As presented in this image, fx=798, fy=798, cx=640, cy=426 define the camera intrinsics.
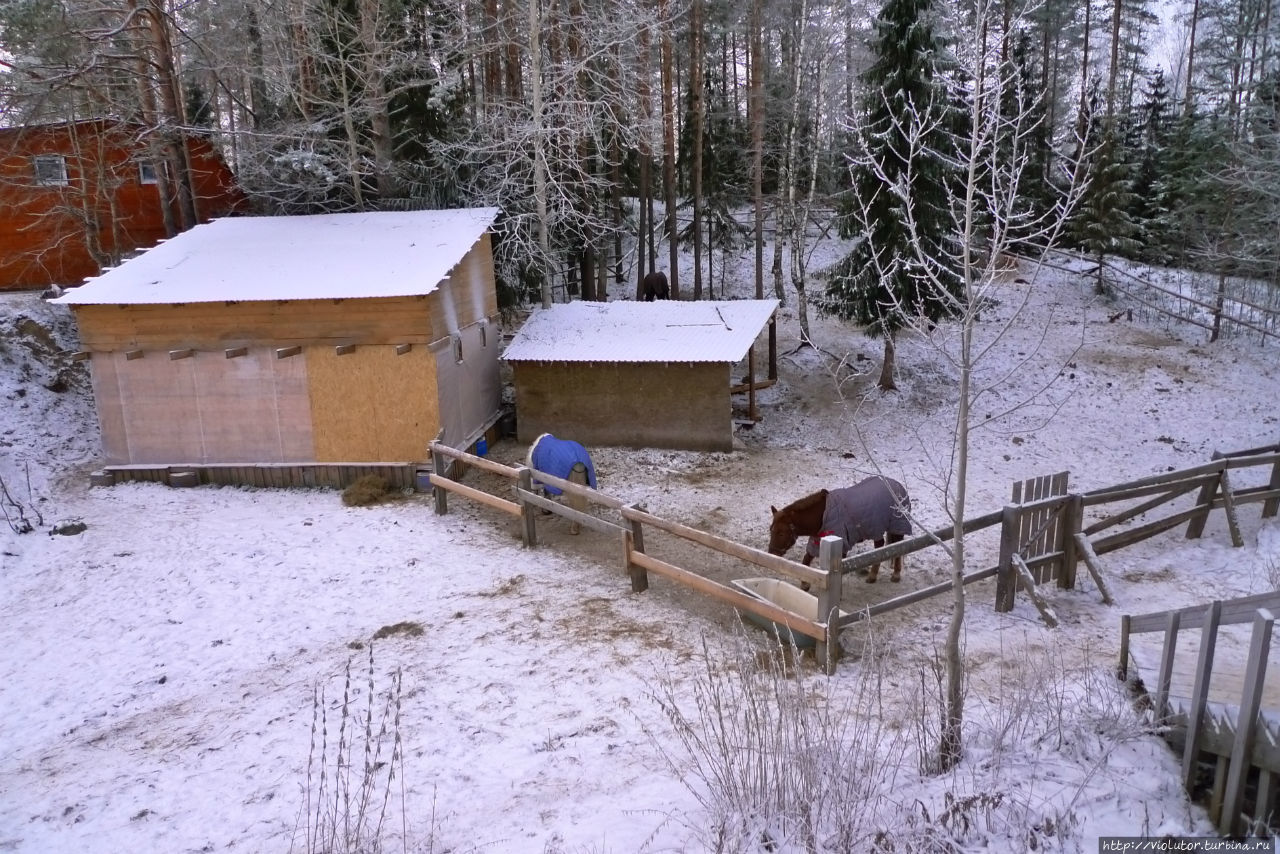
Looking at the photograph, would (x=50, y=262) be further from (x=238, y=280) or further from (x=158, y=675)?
(x=158, y=675)

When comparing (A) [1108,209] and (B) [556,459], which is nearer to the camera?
(B) [556,459]

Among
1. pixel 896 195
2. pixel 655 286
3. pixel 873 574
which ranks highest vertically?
pixel 896 195

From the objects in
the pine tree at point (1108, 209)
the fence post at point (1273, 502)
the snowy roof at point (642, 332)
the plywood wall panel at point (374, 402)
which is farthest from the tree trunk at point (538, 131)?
the pine tree at point (1108, 209)

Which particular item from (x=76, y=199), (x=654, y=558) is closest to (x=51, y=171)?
(x=76, y=199)

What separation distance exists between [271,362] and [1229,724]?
1251cm

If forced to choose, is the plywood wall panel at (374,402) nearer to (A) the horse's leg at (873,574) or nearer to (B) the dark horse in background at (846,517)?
(B) the dark horse in background at (846,517)

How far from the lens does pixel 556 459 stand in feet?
35.2

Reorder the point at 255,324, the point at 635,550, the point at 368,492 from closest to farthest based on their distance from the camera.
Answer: the point at 635,550
the point at 368,492
the point at 255,324

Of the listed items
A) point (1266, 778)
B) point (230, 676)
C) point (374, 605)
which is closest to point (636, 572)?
point (374, 605)

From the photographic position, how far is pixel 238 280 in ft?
41.8

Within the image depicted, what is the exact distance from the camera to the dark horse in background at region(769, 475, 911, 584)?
8219 millimetres

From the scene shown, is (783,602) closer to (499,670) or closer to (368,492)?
(499,670)

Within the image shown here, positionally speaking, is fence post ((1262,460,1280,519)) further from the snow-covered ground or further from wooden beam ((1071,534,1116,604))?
wooden beam ((1071,534,1116,604))

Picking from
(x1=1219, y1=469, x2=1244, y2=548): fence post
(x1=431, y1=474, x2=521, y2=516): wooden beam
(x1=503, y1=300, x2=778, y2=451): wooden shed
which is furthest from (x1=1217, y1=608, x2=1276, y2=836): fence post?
(x1=503, y1=300, x2=778, y2=451): wooden shed
